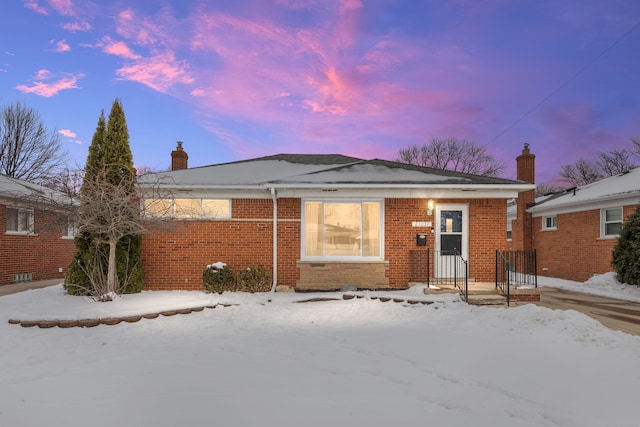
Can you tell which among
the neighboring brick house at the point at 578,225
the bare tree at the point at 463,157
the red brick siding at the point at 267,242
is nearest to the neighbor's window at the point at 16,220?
the red brick siding at the point at 267,242

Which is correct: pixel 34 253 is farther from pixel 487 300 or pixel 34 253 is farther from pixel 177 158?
pixel 487 300

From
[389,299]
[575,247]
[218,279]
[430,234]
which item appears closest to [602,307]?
[430,234]

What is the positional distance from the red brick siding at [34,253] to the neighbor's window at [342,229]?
9122mm

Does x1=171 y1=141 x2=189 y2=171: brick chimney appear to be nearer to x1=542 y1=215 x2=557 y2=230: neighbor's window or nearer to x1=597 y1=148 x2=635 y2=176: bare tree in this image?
x1=542 y1=215 x2=557 y2=230: neighbor's window

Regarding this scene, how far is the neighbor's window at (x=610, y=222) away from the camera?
482 inches

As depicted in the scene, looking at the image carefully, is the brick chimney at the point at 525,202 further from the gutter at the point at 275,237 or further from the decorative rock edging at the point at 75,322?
the decorative rock edging at the point at 75,322

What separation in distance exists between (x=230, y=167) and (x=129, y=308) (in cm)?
630

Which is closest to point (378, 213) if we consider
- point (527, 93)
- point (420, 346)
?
point (420, 346)

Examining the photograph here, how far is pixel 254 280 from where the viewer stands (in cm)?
885

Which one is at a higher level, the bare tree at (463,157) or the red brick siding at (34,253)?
the bare tree at (463,157)

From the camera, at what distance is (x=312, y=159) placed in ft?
45.4

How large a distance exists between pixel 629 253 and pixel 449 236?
6.58 metres

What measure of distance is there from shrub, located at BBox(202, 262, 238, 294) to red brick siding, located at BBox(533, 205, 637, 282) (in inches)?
573

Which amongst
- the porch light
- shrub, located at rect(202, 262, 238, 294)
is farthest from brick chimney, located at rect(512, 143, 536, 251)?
shrub, located at rect(202, 262, 238, 294)
